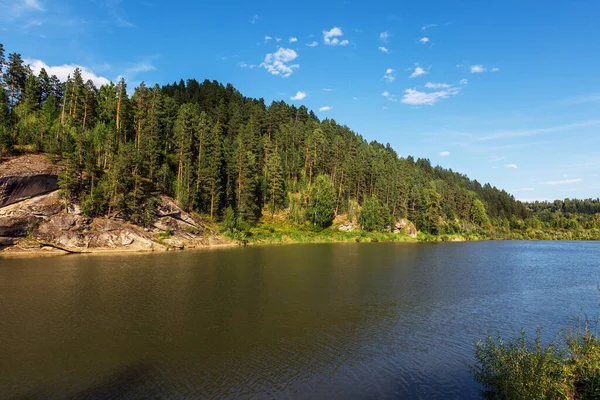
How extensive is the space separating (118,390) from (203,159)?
68.0 meters

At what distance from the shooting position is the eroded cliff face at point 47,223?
52125 mm

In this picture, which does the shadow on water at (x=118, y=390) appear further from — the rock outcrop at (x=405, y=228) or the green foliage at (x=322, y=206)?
the rock outcrop at (x=405, y=228)

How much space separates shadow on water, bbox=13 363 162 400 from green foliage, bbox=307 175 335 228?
257 feet

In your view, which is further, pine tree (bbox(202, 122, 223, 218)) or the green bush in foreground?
pine tree (bbox(202, 122, 223, 218))

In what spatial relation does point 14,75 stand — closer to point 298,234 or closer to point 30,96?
point 30,96

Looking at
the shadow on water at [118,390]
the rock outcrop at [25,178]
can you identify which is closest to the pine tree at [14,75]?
the rock outcrop at [25,178]

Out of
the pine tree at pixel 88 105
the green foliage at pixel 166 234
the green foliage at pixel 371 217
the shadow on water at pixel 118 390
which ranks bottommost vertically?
the shadow on water at pixel 118 390

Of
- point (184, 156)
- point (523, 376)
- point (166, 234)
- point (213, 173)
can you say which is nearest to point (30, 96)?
point (184, 156)

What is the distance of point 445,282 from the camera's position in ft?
119

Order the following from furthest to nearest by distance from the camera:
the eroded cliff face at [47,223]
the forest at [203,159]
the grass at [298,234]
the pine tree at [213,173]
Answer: the grass at [298,234], the pine tree at [213,173], the forest at [203,159], the eroded cliff face at [47,223]

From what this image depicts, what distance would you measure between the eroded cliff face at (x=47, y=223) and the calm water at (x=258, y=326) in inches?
486

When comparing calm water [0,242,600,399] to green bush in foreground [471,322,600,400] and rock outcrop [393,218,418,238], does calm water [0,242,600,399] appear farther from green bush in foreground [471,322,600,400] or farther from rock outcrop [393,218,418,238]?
rock outcrop [393,218,418,238]

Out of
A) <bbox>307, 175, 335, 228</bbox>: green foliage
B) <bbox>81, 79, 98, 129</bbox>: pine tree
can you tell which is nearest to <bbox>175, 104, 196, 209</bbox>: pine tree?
<bbox>81, 79, 98, 129</bbox>: pine tree

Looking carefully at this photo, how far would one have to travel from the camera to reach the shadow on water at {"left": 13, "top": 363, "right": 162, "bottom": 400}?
13281 mm
